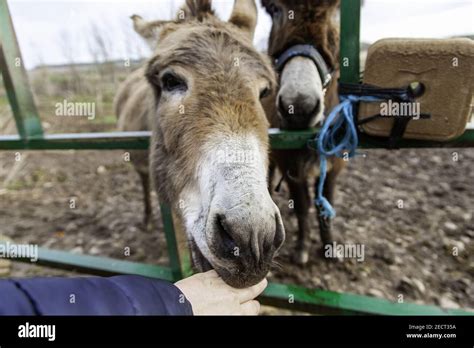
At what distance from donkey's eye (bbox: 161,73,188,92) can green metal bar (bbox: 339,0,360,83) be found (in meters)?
0.72

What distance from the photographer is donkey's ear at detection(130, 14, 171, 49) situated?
1.81m

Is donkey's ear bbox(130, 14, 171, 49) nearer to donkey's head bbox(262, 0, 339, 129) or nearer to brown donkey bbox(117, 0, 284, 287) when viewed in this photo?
brown donkey bbox(117, 0, 284, 287)

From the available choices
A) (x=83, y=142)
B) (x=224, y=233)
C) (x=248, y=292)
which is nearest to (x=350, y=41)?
(x=224, y=233)

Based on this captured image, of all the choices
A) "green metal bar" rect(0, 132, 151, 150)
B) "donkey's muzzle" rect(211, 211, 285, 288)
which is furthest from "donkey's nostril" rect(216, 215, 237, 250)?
"green metal bar" rect(0, 132, 151, 150)

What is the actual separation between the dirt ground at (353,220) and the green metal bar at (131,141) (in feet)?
4.68

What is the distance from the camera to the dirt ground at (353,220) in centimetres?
261

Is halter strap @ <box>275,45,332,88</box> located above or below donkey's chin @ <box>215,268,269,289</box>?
above

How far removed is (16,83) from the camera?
7.02 ft

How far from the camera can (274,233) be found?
1.03m

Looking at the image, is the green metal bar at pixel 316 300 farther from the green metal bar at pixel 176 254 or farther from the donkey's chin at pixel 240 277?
the donkey's chin at pixel 240 277

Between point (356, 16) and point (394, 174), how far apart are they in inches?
130

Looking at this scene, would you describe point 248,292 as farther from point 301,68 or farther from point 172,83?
point 301,68
